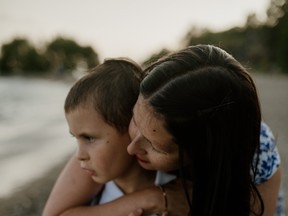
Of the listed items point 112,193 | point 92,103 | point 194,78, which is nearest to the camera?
point 194,78

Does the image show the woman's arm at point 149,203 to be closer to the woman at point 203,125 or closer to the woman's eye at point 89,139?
the woman at point 203,125

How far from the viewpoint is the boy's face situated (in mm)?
1972

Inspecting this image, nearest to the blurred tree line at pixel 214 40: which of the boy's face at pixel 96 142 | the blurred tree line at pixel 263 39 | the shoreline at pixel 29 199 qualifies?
the blurred tree line at pixel 263 39

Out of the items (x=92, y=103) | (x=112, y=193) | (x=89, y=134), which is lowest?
(x=112, y=193)

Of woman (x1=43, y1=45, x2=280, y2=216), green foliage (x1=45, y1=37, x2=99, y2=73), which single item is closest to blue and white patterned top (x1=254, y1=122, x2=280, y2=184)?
woman (x1=43, y1=45, x2=280, y2=216)

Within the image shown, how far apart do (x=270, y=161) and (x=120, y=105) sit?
0.76 m

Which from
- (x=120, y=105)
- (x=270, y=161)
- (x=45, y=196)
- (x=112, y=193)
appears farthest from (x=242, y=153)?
(x=45, y=196)

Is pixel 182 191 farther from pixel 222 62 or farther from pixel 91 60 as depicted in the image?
pixel 91 60

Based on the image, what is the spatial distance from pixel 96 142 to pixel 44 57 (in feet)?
332

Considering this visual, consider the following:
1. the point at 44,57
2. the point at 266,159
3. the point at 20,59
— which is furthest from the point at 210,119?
the point at 44,57

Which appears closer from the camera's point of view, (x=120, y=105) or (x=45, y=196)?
(x=120, y=105)

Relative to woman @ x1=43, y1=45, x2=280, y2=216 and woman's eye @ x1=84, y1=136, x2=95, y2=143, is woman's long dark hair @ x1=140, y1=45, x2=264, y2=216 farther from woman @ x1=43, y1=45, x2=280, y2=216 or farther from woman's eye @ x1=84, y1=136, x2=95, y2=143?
woman's eye @ x1=84, y1=136, x2=95, y2=143

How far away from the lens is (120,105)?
1976mm

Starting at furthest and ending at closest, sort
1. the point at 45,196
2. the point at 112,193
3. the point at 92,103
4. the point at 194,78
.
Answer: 1. the point at 45,196
2. the point at 112,193
3. the point at 92,103
4. the point at 194,78
